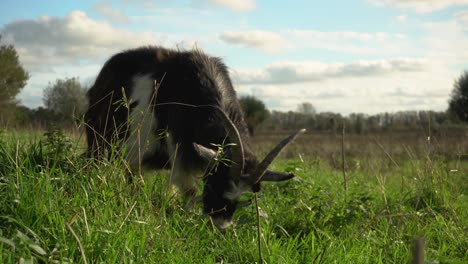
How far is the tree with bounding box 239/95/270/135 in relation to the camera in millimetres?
7385

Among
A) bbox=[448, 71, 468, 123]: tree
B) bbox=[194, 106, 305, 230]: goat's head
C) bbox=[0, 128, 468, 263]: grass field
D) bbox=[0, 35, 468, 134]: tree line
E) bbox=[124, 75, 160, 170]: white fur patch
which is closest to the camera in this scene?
bbox=[0, 128, 468, 263]: grass field

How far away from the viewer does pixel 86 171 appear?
4090 millimetres

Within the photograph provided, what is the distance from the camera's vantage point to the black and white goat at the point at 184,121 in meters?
4.77

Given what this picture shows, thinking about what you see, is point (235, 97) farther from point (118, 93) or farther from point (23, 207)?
point (23, 207)

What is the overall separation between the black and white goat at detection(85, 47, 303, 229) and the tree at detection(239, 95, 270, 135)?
109cm

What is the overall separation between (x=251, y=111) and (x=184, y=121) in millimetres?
26914

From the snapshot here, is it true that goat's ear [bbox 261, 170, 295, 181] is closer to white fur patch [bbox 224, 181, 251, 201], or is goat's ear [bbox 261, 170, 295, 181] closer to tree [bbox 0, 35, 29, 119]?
white fur patch [bbox 224, 181, 251, 201]

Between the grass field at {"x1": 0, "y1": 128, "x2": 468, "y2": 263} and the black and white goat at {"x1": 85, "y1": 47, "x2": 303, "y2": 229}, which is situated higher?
the black and white goat at {"x1": 85, "y1": 47, "x2": 303, "y2": 229}

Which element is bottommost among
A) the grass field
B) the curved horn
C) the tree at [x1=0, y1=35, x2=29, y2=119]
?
the grass field

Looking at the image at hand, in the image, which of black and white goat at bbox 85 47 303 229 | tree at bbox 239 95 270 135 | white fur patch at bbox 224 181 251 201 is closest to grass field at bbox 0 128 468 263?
white fur patch at bbox 224 181 251 201

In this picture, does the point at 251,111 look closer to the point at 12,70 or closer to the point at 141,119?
the point at 12,70

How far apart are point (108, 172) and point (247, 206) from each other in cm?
145

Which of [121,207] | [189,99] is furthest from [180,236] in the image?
[189,99]

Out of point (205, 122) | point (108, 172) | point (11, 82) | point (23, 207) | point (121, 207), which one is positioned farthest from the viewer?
point (11, 82)
